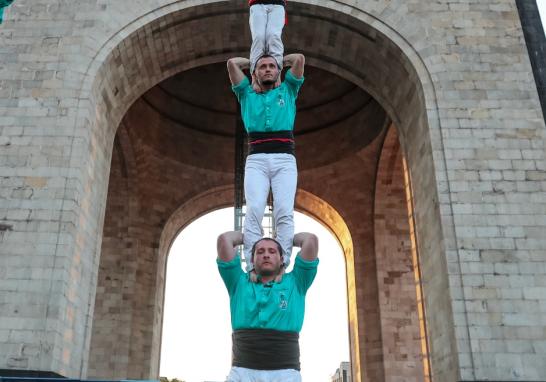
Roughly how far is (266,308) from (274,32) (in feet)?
9.05

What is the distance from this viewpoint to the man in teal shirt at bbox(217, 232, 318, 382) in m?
3.57

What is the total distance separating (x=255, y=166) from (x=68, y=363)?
749 centimetres

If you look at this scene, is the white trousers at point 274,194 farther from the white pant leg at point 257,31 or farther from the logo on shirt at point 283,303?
the white pant leg at point 257,31

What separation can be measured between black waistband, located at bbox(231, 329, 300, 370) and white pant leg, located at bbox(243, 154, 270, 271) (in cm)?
78

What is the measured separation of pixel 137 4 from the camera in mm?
12617

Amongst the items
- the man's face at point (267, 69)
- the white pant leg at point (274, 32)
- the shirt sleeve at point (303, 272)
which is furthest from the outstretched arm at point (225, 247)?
the white pant leg at point (274, 32)

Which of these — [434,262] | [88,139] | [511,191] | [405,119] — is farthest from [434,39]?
[88,139]

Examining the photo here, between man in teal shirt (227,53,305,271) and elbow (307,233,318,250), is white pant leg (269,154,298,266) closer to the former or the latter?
man in teal shirt (227,53,305,271)

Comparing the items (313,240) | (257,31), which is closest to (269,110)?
(257,31)

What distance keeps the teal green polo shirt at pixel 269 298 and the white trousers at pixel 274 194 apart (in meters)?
0.37

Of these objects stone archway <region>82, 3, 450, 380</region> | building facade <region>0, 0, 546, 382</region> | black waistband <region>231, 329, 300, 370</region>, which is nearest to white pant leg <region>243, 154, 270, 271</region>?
black waistband <region>231, 329, 300, 370</region>

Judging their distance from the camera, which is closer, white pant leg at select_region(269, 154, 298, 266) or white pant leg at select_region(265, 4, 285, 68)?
white pant leg at select_region(269, 154, 298, 266)

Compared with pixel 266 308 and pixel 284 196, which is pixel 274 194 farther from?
pixel 266 308

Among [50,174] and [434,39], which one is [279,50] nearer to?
[50,174]
